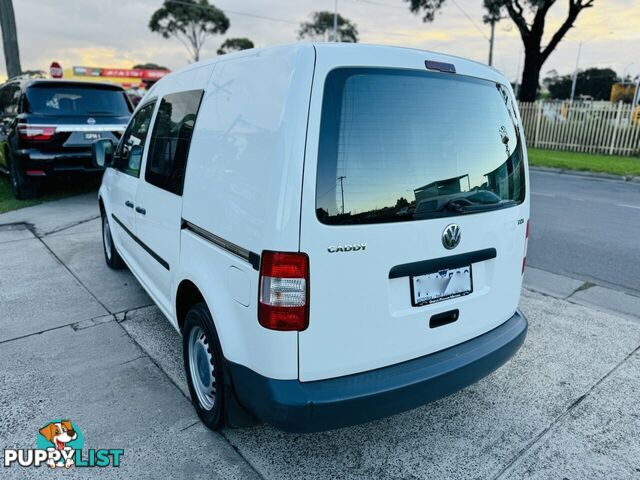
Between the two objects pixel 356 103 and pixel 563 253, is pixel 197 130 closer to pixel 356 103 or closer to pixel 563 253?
pixel 356 103

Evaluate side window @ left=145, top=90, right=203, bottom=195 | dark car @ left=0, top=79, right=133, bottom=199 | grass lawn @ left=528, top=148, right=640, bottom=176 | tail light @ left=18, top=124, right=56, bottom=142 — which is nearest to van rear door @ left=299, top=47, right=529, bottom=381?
side window @ left=145, top=90, right=203, bottom=195

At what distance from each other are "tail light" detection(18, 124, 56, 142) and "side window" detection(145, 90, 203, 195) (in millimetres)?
5366

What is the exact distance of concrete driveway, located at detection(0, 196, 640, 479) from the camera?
2.36 m

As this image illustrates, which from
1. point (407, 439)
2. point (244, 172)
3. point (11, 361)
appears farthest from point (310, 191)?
point (11, 361)

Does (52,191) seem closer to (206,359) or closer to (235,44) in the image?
(206,359)

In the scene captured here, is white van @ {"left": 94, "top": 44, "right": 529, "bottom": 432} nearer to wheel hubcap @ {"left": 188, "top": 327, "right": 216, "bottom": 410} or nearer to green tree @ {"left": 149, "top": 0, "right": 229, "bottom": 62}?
wheel hubcap @ {"left": 188, "top": 327, "right": 216, "bottom": 410}

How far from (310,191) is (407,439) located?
Result: 152 cm

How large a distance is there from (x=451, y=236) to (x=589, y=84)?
77.9 meters

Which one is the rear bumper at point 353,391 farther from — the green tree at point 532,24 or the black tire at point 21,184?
the green tree at point 532,24

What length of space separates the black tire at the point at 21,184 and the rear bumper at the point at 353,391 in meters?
7.75

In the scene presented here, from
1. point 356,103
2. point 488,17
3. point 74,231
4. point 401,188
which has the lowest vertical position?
point 74,231

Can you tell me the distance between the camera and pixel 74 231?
21.7 ft

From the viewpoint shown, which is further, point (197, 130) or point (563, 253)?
point (563, 253)

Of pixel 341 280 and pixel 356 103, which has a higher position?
pixel 356 103
